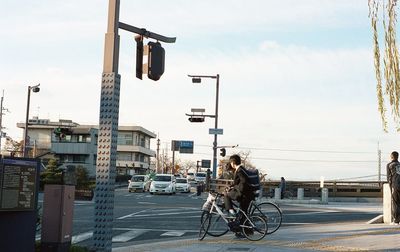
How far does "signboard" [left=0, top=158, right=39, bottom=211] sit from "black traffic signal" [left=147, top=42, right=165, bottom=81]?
2.21m

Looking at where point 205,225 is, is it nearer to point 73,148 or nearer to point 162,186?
point 162,186

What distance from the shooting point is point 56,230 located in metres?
8.21

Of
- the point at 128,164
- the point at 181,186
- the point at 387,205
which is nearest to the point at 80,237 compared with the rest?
the point at 387,205

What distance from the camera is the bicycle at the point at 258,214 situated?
1128cm

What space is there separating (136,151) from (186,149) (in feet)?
→ 107

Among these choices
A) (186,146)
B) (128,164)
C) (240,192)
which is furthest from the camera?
(128,164)

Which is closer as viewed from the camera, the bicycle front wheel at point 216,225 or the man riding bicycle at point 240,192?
the man riding bicycle at point 240,192

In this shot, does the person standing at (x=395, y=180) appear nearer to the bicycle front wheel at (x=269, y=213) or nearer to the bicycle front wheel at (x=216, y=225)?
the bicycle front wheel at (x=269, y=213)

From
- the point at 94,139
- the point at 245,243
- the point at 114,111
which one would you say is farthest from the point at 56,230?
the point at 94,139

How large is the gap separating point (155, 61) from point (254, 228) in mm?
4379

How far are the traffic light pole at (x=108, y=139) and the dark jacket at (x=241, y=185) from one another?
3.79m

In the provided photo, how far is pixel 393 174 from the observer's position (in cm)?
1338

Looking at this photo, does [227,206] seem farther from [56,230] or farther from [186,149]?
[186,149]

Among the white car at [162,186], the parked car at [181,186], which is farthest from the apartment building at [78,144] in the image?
the white car at [162,186]
